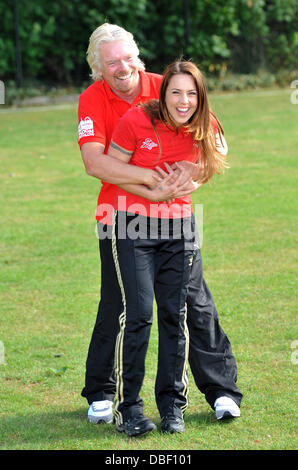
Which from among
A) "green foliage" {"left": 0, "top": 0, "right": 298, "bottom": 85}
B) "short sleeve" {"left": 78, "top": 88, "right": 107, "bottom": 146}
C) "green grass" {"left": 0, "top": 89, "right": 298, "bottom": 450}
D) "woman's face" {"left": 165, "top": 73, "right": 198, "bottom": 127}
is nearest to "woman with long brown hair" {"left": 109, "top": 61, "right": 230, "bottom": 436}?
"woman's face" {"left": 165, "top": 73, "right": 198, "bottom": 127}

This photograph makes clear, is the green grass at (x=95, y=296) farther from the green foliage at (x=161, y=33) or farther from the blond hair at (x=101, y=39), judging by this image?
the green foliage at (x=161, y=33)

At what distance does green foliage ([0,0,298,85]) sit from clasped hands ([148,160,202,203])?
17.8 m

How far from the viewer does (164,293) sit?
13.0ft

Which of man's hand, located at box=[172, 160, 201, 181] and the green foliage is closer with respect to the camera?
man's hand, located at box=[172, 160, 201, 181]

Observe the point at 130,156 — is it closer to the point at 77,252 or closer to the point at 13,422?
the point at 13,422

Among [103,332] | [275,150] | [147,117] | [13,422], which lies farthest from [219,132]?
[275,150]

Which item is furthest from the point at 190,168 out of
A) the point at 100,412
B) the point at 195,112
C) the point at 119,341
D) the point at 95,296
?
the point at 95,296

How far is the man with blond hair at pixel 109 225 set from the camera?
3941 mm

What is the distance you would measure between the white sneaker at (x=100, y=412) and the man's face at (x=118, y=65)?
1572mm

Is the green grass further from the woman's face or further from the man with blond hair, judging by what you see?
the woman's face

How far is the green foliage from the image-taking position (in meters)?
21.4

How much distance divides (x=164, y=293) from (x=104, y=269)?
39cm

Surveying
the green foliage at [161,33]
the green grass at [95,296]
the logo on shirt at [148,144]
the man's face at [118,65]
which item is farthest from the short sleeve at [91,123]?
the green foliage at [161,33]

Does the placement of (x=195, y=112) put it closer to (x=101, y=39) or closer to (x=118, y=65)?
(x=118, y=65)
